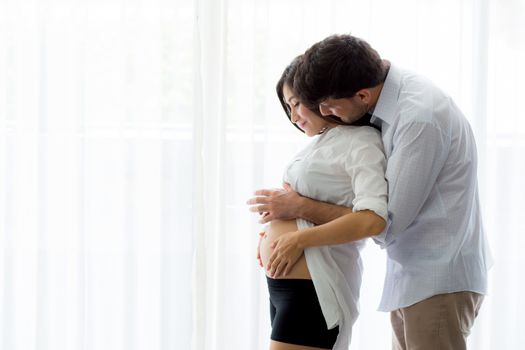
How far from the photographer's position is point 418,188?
1.54m

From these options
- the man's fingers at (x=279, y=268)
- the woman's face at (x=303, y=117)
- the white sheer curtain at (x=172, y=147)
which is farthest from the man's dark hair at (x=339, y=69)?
the white sheer curtain at (x=172, y=147)

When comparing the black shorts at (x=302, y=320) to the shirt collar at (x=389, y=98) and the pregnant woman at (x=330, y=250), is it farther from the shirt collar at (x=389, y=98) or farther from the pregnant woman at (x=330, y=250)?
the shirt collar at (x=389, y=98)

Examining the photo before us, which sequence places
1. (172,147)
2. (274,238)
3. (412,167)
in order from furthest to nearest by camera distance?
(172,147)
(274,238)
(412,167)

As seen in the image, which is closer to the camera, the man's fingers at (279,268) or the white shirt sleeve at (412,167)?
the white shirt sleeve at (412,167)

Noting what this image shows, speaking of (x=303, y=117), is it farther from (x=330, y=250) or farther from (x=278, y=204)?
(x=330, y=250)

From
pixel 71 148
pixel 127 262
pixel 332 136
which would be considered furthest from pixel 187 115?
pixel 332 136

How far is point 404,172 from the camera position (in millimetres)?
1535

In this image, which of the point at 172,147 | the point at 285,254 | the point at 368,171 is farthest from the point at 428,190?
the point at 172,147

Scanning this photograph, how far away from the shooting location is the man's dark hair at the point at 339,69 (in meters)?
1.58

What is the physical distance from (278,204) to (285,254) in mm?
156

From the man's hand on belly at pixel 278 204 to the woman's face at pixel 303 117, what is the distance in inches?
6.8

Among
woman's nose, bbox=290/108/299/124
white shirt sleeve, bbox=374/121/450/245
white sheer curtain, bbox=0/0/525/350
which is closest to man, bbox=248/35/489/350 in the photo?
white shirt sleeve, bbox=374/121/450/245

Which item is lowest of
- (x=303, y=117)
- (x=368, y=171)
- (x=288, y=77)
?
(x=368, y=171)

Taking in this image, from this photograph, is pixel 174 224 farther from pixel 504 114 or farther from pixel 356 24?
pixel 504 114
